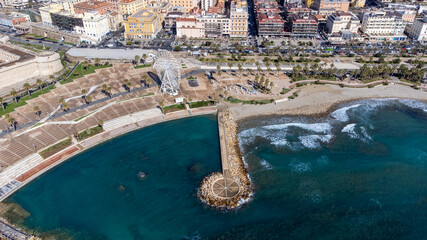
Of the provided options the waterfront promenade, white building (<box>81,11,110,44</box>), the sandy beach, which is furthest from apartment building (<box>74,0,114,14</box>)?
the sandy beach

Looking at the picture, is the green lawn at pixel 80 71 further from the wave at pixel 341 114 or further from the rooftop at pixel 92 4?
the wave at pixel 341 114

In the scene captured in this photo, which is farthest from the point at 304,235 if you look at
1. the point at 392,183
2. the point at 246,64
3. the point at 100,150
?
the point at 246,64

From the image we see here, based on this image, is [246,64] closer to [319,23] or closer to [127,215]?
[319,23]

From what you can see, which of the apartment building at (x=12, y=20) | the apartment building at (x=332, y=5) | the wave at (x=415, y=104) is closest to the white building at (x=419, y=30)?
the apartment building at (x=332, y=5)

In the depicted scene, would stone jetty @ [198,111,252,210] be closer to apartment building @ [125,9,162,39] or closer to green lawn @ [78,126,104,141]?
green lawn @ [78,126,104,141]

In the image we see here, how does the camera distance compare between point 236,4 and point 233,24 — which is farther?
point 236,4

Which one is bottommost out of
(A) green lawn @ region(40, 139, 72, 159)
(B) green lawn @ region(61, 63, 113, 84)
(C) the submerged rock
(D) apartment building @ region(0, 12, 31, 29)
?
(C) the submerged rock
